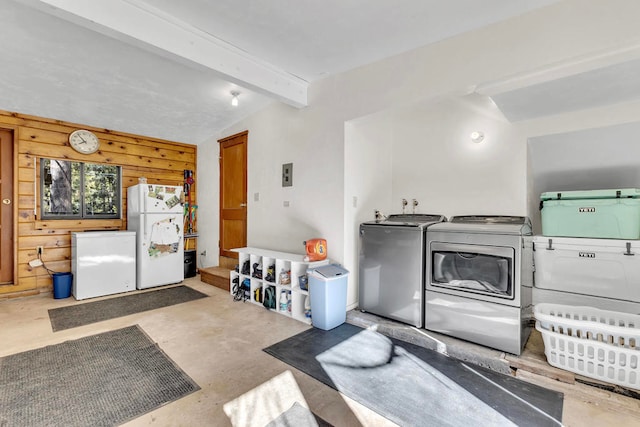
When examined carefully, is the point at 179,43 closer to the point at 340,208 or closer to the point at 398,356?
the point at 340,208

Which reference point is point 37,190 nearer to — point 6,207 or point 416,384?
point 6,207

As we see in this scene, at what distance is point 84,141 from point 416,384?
17.0 feet

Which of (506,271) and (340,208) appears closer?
(506,271)

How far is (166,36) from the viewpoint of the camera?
2250mm

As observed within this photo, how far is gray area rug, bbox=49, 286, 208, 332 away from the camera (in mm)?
3094

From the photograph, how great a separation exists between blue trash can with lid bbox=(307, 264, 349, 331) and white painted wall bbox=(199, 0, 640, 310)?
302mm

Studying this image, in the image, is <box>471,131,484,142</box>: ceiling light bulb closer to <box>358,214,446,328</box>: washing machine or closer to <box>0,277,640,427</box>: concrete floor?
<box>358,214,446,328</box>: washing machine

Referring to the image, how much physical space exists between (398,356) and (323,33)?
2725 mm

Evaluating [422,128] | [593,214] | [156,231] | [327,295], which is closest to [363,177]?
[422,128]

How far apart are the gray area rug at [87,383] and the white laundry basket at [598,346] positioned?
249 centimetres

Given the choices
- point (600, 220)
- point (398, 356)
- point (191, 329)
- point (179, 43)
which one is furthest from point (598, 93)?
point (191, 329)

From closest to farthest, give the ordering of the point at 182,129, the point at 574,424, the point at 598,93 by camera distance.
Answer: the point at 574,424 < the point at 598,93 < the point at 182,129

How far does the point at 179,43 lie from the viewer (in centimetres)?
232

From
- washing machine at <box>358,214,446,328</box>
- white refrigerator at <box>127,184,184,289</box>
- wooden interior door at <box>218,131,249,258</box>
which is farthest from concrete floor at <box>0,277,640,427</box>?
wooden interior door at <box>218,131,249,258</box>
